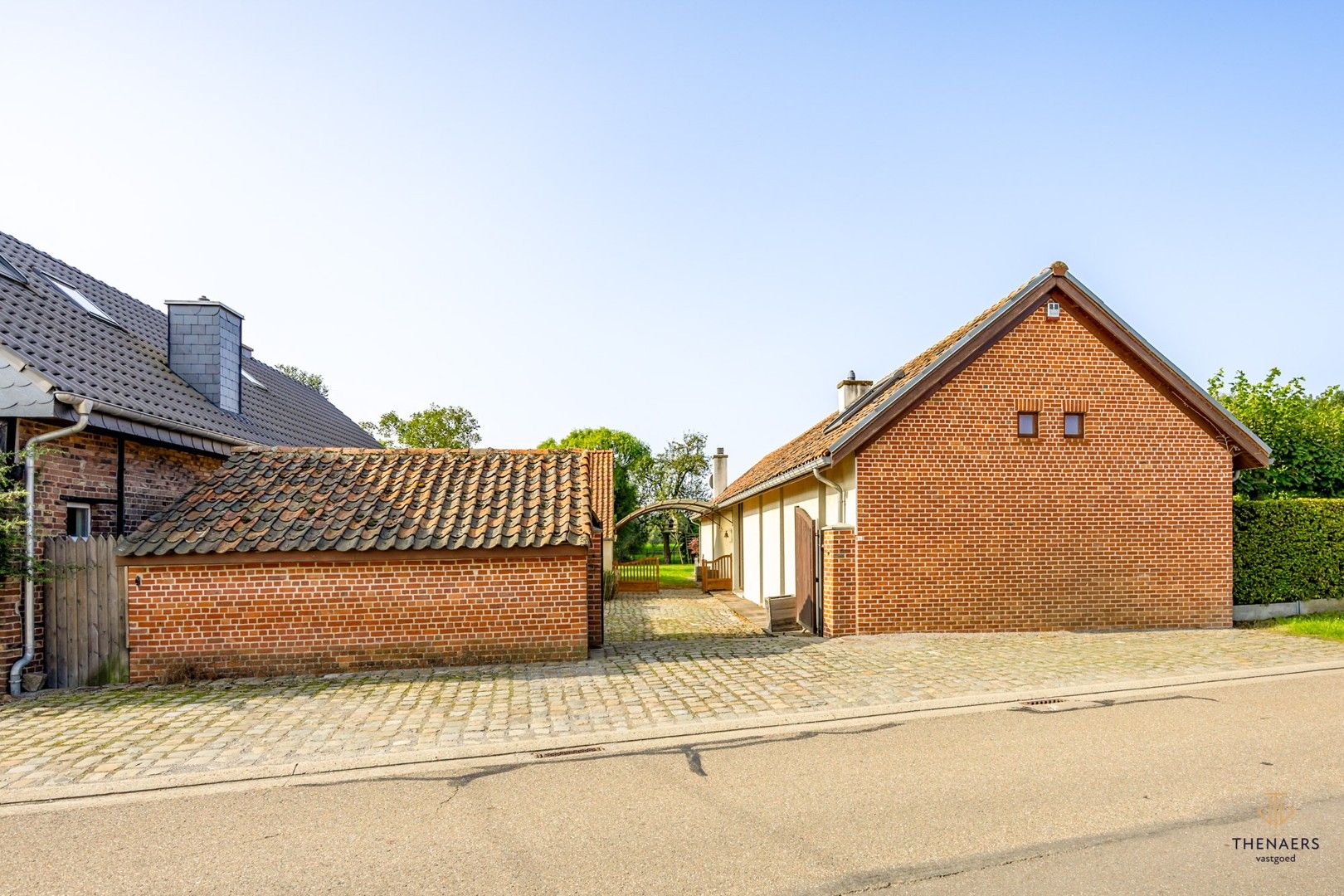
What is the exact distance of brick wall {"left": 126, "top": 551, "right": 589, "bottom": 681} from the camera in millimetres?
9320

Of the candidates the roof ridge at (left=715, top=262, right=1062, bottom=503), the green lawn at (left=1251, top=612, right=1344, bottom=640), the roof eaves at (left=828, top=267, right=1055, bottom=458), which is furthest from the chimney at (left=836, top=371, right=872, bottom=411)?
the green lawn at (left=1251, top=612, right=1344, bottom=640)

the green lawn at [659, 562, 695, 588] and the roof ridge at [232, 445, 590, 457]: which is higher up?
the roof ridge at [232, 445, 590, 457]

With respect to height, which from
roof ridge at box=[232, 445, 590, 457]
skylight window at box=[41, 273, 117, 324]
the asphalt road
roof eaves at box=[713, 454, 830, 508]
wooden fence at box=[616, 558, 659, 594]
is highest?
skylight window at box=[41, 273, 117, 324]

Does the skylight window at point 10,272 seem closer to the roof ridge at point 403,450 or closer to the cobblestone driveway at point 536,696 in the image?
the roof ridge at point 403,450

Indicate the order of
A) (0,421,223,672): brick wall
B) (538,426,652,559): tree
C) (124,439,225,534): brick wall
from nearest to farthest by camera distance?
(0,421,223,672): brick wall → (124,439,225,534): brick wall → (538,426,652,559): tree

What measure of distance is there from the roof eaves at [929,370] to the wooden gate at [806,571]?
184cm

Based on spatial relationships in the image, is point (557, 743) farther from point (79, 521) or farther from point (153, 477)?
point (153, 477)

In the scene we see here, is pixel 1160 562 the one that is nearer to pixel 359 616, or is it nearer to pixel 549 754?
pixel 549 754

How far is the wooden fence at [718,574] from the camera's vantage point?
955 inches

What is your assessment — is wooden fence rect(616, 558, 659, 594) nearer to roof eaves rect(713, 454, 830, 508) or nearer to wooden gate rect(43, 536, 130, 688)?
roof eaves rect(713, 454, 830, 508)

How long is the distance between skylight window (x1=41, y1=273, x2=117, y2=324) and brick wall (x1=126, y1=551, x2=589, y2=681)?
6.34 meters

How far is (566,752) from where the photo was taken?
621 centimetres

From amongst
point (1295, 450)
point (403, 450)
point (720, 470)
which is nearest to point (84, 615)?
point (403, 450)

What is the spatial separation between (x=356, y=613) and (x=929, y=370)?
9026 millimetres
